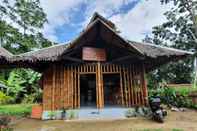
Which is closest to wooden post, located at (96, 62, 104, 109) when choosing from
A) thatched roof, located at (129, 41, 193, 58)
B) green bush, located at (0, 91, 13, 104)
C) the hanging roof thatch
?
the hanging roof thatch

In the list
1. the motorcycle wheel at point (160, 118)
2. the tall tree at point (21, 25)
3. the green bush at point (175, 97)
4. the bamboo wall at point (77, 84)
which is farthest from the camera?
the tall tree at point (21, 25)

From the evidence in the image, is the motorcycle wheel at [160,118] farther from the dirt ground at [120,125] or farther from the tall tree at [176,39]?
the tall tree at [176,39]

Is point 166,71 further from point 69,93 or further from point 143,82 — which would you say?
point 69,93

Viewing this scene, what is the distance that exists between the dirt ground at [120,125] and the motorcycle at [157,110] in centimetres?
21

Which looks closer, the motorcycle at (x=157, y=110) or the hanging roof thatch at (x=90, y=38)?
the motorcycle at (x=157, y=110)

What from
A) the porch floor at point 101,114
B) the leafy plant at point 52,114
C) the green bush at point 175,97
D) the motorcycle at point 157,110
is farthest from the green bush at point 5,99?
the motorcycle at point 157,110

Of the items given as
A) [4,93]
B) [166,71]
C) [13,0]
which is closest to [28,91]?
[4,93]

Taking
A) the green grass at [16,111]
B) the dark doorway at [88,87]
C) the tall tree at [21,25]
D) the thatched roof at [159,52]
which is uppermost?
the tall tree at [21,25]

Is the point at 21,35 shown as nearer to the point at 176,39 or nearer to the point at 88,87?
the point at 88,87

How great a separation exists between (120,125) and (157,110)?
5.07ft

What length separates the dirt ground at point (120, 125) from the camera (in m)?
7.64

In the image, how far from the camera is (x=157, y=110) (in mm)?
8734

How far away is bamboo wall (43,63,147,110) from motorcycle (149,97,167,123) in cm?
89

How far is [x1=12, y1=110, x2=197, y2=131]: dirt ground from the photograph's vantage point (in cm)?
764
